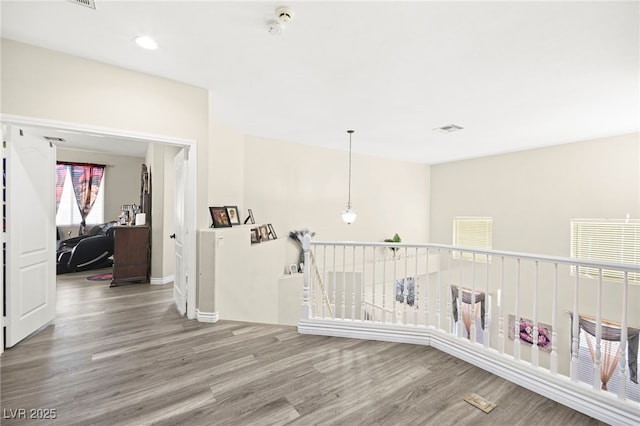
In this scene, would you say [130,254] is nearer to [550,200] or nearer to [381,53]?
[381,53]

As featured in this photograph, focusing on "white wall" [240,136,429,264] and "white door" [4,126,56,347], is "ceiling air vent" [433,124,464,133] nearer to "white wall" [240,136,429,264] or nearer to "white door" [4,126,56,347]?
"white wall" [240,136,429,264]

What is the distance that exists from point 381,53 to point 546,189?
5268 millimetres

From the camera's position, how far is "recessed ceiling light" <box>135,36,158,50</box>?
7.87ft

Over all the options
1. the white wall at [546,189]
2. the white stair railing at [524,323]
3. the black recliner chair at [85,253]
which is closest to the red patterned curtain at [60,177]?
the black recliner chair at [85,253]

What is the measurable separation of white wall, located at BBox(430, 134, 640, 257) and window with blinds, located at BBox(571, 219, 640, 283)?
0.44 feet

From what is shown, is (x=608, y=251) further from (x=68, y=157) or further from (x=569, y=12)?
(x=68, y=157)

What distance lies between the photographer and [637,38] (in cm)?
233

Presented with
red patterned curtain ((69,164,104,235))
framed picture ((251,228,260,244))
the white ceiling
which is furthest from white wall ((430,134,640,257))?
red patterned curtain ((69,164,104,235))

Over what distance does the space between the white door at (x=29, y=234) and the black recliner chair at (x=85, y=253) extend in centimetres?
293

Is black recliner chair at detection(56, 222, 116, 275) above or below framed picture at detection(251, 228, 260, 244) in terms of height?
below

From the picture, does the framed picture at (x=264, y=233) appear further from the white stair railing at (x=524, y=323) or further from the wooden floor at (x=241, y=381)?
the wooden floor at (x=241, y=381)

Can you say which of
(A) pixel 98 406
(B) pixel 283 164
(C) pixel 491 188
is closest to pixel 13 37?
(A) pixel 98 406

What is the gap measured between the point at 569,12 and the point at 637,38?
2.70 ft

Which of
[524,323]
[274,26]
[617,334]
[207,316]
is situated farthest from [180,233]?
[617,334]
